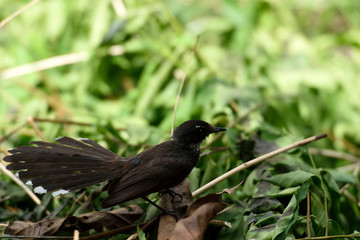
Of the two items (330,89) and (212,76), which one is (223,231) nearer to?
(212,76)

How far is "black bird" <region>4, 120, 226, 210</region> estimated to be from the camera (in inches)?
88.2

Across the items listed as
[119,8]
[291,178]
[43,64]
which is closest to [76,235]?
[291,178]

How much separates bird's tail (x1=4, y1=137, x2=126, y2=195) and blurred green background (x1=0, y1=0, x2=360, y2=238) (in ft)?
4.85

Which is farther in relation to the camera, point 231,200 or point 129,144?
point 129,144

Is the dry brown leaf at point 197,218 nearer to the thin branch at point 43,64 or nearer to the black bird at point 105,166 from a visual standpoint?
the black bird at point 105,166

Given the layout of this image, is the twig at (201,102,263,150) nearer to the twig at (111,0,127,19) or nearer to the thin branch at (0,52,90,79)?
the twig at (111,0,127,19)

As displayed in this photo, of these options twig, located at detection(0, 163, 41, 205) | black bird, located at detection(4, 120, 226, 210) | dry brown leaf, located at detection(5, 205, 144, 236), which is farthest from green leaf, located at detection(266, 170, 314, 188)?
twig, located at detection(0, 163, 41, 205)

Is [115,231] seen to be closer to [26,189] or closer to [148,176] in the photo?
[148,176]

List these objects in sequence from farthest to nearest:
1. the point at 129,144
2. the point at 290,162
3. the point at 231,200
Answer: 1. the point at 129,144
2. the point at 290,162
3. the point at 231,200

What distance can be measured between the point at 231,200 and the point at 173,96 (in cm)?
237

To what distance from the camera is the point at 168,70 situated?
482 cm

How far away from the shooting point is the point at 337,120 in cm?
486

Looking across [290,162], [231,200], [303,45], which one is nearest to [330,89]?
[303,45]

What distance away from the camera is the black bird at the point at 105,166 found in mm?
2240
